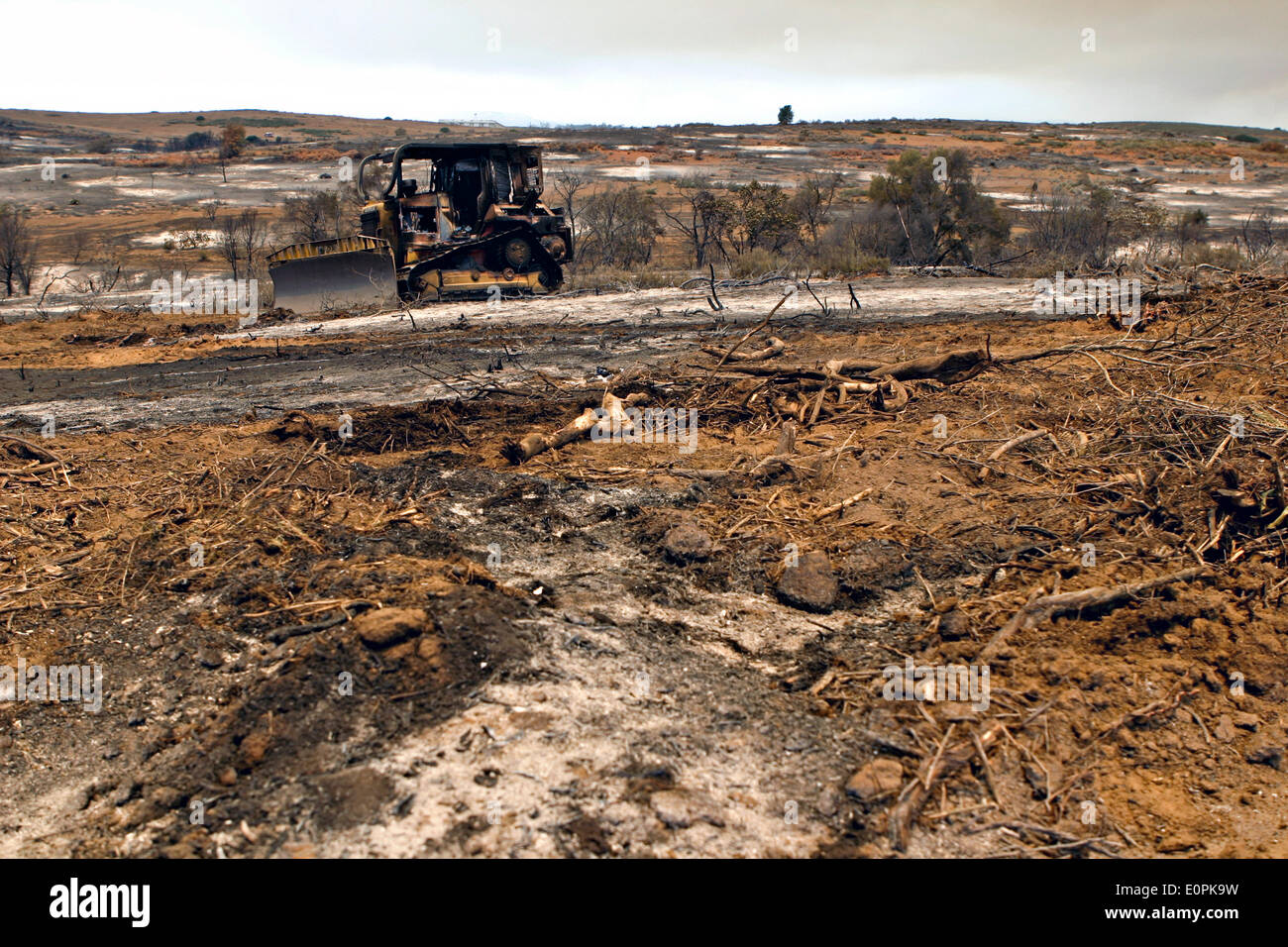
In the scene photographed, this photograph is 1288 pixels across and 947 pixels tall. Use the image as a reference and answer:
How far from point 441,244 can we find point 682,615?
45.5 feet

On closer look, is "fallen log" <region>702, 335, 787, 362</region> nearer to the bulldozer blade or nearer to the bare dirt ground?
the bare dirt ground

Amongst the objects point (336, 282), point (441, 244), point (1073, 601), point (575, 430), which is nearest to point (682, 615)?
point (1073, 601)

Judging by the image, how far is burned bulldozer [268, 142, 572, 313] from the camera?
16.8 metres

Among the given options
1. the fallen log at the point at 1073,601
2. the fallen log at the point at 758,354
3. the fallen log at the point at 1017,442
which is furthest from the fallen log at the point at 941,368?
the fallen log at the point at 1073,601

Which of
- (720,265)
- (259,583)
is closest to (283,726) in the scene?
(259,583)

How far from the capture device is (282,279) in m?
17.0

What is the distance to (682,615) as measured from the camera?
554cm

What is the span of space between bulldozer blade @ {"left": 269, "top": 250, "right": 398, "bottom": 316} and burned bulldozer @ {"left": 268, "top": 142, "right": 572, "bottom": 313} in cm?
2

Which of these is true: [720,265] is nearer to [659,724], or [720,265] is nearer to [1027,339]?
[1027,339]

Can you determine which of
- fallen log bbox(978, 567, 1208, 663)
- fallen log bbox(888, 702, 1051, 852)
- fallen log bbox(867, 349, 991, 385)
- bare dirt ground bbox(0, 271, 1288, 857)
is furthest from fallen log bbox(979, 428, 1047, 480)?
fallen log bbox(888, 702, 1051, 852)

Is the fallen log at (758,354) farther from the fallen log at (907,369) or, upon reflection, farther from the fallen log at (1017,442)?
the fallen log at (1017,442)

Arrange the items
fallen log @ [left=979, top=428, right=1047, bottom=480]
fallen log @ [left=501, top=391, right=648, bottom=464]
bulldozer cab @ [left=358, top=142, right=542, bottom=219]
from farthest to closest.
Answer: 1. bulldozer cab @ [left=358, top=142, right=542, bottom=219]
2. fallen log @ [left=501, top=391, right=648, bottom=464]
3. fallen log @ [left=979, top=428, right=1047, bottom=480]

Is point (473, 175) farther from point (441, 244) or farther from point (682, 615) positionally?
point (682, 615)
